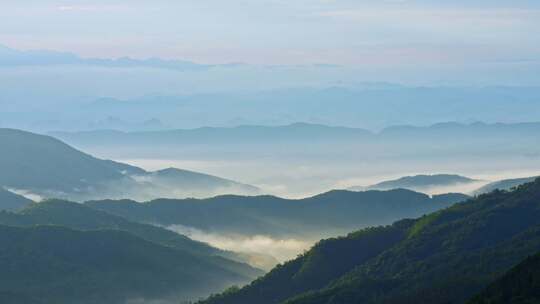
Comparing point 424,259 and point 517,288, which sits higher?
point 424,259

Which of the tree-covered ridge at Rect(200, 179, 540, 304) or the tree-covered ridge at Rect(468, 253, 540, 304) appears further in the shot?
the tree-covered ridge at Rect(200, 179, 540, 304)

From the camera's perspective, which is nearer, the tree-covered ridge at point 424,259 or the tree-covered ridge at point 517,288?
the tree-covered ridge at point 517,288

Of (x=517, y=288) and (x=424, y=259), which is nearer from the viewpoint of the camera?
(x=517, y=288)

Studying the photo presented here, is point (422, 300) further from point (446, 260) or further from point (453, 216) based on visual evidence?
point (453, 216)

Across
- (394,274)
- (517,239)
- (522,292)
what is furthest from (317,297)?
(522,292)
